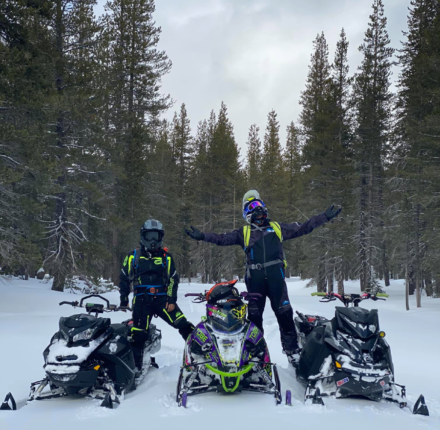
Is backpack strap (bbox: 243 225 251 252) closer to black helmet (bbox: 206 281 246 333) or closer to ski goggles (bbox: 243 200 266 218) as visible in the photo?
ski goggles (bbox: 243 200 266 218)

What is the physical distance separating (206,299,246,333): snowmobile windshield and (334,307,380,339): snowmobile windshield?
1.18 m

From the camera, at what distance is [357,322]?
173 inches

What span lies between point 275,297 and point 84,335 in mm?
2757

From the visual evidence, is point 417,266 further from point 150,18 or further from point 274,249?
point 150,18

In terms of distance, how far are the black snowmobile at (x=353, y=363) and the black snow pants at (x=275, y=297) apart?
3.00 ft

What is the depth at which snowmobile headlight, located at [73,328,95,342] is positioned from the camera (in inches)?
173

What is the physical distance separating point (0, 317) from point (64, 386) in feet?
26.5

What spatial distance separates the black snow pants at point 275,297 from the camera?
5.71 m

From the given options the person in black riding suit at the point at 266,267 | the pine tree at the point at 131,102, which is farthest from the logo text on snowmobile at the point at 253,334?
the pine tree at the point at 131,102

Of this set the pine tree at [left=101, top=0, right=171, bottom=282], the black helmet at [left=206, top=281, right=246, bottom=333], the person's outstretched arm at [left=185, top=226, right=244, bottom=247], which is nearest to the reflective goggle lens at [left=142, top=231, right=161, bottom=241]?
the person's outstretched arm at [left=185, top=226, right=244, bottom=247]

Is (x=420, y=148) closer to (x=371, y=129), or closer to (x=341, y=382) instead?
(x=371, y=129)

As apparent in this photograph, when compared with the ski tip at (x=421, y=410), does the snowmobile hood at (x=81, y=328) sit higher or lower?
higher

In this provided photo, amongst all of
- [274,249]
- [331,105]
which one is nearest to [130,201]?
[331,105]

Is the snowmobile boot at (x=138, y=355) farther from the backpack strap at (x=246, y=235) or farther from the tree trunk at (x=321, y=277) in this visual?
the tree trunk at (x=321, y=277)
